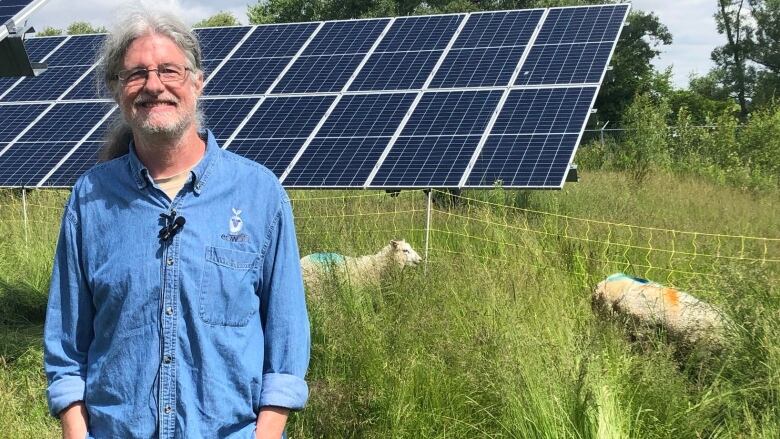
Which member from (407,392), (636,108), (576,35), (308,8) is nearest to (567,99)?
(576,35)

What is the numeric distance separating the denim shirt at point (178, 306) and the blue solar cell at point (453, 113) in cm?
795

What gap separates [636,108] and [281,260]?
20.0 m

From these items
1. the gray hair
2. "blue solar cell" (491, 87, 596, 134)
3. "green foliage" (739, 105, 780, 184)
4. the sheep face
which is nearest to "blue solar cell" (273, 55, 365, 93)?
"blue solar cell" (491, 87, 596, 134)

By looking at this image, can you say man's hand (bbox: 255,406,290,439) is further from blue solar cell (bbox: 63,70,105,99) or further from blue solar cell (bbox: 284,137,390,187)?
blue solar cell (bbox: 63,70,105,99)

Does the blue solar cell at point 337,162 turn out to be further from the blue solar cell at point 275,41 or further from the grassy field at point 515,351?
the blue solar cell at point 275,41

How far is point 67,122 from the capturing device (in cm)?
1281

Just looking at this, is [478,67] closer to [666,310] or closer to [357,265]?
[357,265]

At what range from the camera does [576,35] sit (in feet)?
41.0

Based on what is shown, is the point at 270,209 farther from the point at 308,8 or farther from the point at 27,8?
the point at 308,8

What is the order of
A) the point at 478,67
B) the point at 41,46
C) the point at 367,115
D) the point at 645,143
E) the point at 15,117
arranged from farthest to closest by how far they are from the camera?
the point at 645,143 < the point at 41,46 < the point at 15,117 < the point at 478,67 < the point at 367,115

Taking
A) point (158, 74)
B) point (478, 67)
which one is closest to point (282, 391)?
point (158, 74)

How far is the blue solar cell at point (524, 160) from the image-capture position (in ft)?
30.7

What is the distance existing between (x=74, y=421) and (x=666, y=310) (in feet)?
14.8

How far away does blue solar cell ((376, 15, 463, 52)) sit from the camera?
43.1ft
